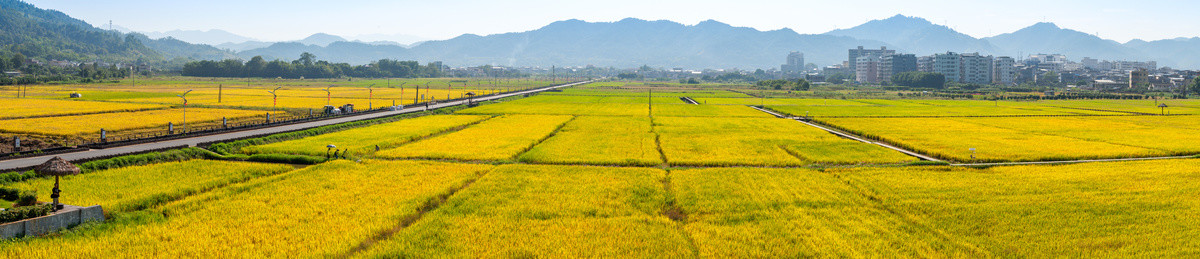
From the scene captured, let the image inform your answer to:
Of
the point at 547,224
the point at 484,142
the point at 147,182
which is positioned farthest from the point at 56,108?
the point at 547,224

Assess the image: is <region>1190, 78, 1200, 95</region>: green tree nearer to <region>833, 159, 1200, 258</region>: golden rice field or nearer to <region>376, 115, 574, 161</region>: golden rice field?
<region>833, 159, 1200, 258</region>: golden rice field

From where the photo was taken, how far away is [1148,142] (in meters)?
37.4

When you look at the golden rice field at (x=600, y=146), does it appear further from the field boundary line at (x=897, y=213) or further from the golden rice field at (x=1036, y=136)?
the golden rice field at (x=1036, y=136)

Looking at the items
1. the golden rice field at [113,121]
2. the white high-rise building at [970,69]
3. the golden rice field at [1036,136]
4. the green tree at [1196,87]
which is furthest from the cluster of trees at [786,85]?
the golden rice field at [113,121]

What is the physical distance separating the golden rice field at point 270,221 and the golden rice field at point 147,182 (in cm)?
98

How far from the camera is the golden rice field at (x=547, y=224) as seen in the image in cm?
1373

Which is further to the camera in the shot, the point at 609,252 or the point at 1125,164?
the point at 1125,164

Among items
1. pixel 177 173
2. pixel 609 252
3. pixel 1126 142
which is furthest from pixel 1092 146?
pixel 177 173

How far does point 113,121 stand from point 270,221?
3744cm

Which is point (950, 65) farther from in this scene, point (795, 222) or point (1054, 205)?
point (795, 222)

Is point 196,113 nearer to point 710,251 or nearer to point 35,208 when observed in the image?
point 35,208

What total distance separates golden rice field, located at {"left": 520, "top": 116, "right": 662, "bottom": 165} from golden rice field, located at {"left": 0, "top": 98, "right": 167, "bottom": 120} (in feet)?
119

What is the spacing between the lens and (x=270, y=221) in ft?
52.5

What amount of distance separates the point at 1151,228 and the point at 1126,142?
26487 mm
